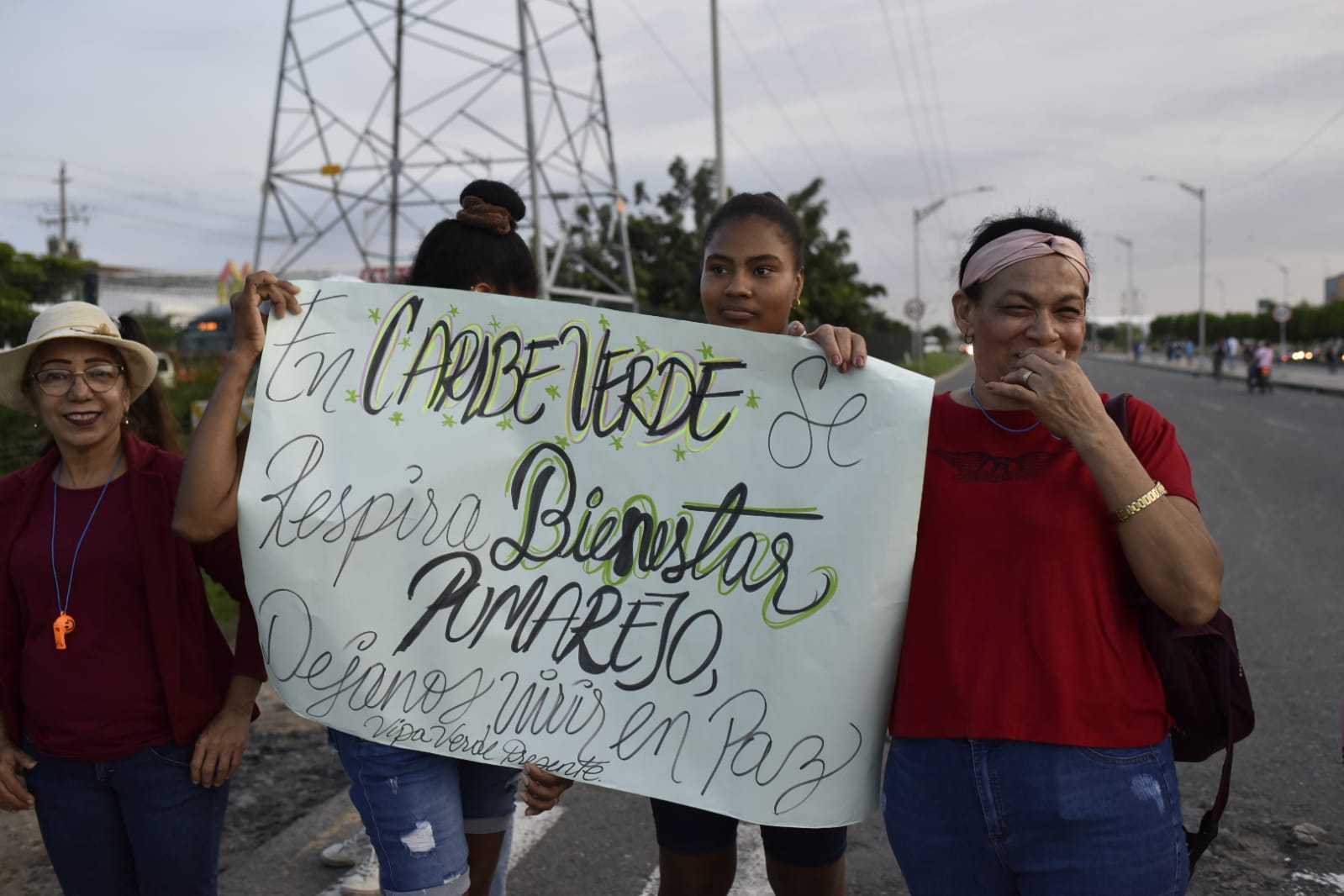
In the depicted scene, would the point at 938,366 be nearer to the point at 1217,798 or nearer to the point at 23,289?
the point at 23,289

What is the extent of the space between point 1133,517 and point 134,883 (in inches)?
90.9

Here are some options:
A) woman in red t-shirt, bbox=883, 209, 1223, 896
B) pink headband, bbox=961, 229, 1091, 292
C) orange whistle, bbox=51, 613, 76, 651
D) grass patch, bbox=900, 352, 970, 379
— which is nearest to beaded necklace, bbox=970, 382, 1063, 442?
woman in red t-shirt, bbox=883, 209, 1223, 896

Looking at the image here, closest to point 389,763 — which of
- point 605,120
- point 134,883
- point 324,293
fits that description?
point 134,883

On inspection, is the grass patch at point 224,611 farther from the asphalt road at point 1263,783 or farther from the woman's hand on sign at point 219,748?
the woman's hand on sign at point 219,748

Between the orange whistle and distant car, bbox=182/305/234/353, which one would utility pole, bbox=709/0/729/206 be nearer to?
distant car, bbox=182/305/234/353

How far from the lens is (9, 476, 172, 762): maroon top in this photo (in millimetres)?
2500

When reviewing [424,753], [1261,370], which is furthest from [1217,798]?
[1261,370]

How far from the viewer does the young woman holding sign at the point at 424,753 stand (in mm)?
2377

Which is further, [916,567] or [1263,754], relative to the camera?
[1263,754]

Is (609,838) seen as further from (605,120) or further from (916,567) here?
(605,120)

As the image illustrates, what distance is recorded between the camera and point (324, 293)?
262cm

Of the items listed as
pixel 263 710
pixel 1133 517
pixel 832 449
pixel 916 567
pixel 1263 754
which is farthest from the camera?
pixel 263 710

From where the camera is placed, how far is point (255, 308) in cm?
252

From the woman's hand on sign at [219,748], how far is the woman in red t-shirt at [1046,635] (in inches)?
58.8
